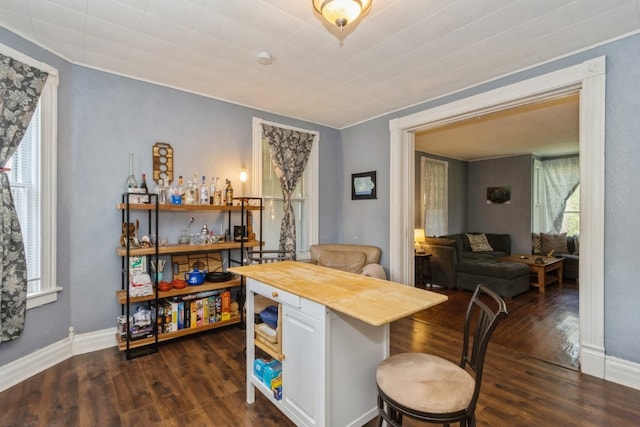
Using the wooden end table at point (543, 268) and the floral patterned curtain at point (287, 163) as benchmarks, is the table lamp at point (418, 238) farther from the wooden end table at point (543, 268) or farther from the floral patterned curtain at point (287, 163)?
the floral patterned curtain at point (287, 163)

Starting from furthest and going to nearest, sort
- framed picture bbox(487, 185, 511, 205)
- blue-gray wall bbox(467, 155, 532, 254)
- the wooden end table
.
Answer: framed picture bbox(487, 185, 511, 205) → blue-gray wall bbox(467, 155, 532, 254) → the wooden end table

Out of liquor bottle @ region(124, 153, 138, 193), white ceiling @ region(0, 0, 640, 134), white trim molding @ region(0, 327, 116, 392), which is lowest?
white trim molding @ region(0, 327, 116, 392)

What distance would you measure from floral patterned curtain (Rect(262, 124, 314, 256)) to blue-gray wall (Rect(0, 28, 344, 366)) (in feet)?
3.04

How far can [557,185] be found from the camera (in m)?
6.80

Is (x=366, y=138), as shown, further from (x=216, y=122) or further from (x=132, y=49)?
(x=132, y=49)

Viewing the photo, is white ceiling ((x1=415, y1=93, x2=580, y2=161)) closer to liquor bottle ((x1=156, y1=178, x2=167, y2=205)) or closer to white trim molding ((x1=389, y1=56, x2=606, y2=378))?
white trim molding ((x1=389, y1=56, x2=606, y2=378))

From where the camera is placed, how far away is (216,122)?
359 cm

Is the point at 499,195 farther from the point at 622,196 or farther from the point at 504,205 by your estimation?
the point at 622,196

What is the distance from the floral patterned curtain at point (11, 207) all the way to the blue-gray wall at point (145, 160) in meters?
0.17

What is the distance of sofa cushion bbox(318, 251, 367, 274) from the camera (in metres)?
3.99

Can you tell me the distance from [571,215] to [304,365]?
745 centimetres

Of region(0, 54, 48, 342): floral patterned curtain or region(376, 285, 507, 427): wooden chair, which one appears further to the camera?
region(0, 54, 48, 342): floral patterned curtain

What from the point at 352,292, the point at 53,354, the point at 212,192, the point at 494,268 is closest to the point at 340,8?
the point at 352,292

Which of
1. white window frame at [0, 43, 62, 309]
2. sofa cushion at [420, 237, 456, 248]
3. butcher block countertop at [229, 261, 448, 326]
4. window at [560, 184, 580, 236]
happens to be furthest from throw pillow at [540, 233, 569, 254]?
white window frame at [0, 43, 62, 309]
